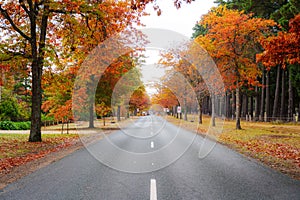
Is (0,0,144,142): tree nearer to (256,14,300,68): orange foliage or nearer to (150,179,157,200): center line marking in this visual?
(256,14,300,68): orange foliage

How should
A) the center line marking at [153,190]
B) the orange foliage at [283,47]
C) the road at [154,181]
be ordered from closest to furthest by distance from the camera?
the center line marking at [153,190], the road at [154,181], the orange foliage at [283,47]

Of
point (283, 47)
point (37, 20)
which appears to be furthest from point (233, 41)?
point (37, 20)

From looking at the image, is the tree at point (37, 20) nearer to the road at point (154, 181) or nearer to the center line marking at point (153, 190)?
the road at point (154, 181)

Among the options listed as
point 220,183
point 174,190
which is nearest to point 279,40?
point 220,183

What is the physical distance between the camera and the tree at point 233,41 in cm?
2648

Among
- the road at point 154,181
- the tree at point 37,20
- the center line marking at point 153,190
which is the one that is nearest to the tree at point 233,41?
the tree at point 37,20

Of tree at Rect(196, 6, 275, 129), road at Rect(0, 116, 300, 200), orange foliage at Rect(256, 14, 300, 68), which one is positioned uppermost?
tree at Rect(196, 6, 275, 129)

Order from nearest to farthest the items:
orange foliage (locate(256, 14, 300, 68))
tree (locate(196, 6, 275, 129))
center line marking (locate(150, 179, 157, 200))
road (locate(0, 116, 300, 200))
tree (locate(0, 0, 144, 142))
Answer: center line marking (locate(150, 179, 157, 200)) → road (locate(0, 116, 300, 200)) → orange foliage (locate(256, 14, 300, 68)) → tree (locate(0, 0, 144, 142)) → tree (locate(196, 6, 275, 129))

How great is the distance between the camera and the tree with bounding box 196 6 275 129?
2648 centimetres

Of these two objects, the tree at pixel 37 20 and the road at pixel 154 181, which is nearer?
the road at pixel 154 181

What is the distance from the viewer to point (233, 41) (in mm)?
27797

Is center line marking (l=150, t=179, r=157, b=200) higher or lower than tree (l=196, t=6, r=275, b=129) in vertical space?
lower

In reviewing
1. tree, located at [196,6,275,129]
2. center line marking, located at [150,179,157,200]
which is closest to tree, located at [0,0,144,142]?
center line marking, located at [150,179,157,200]

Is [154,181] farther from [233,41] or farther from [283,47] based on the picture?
[233,41]
